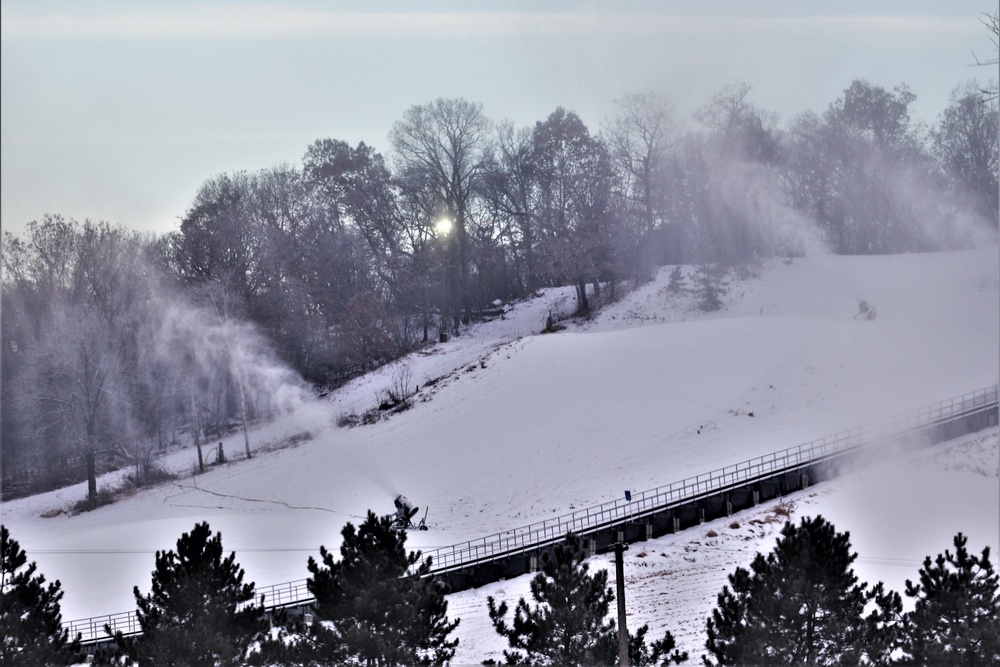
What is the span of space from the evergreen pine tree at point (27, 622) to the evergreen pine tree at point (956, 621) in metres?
14.1

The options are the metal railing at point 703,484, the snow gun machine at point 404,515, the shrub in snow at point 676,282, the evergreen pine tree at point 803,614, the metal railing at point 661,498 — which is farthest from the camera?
the shrub in snow at point 676,282

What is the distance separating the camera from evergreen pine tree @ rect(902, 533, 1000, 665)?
18125 millimetres

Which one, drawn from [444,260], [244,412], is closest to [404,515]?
[244,412]

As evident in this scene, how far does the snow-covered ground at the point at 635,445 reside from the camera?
31.0 metres

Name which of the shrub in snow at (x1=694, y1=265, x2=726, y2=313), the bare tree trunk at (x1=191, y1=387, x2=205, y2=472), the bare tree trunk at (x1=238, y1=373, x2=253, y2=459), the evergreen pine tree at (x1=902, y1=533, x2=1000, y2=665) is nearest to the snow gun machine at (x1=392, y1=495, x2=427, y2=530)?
the bare tree trunk at (x1=238, y1=373, x2=253, y2=459)

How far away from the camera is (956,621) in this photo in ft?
A: 61.2

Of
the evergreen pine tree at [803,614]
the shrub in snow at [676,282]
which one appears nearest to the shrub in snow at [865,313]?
the shrub in snow at [676,282]

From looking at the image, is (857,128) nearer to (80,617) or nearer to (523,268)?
(523,268)

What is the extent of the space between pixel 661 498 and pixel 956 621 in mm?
16877

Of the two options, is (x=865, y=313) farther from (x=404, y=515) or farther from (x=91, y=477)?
(x=91, y=477)

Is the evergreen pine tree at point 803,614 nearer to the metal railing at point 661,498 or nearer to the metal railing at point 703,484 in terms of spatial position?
the metal railing at point 661,498

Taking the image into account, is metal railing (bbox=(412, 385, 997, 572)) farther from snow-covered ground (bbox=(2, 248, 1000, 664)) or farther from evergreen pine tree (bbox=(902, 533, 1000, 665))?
evergreen pine tree (bbox=(902, 533, 1000, 665))

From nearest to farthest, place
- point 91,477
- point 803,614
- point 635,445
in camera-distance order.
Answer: point 803,614 < point 635,445 < point 91,477

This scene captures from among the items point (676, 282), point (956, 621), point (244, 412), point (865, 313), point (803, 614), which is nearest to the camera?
point (956, 621)
